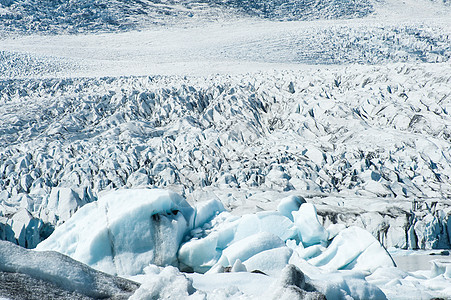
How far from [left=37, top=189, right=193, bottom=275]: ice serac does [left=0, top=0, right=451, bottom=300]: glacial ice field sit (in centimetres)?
1

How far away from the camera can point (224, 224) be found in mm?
3871

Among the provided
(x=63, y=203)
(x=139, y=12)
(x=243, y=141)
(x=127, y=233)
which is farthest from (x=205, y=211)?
(x=139, y=12)

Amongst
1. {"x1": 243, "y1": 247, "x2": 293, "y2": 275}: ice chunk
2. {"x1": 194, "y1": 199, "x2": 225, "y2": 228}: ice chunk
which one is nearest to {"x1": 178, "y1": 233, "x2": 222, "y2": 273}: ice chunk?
{"x1": 194, "y1": 199, "x2": 225, "y2": 228}: ice chunk

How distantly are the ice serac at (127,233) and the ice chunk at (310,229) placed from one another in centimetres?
124

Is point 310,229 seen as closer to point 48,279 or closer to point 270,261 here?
point 270,261

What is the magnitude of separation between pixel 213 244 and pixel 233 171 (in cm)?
407

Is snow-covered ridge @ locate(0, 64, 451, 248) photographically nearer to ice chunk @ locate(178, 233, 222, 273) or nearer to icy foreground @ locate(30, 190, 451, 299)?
icy foreground @ locate(30, 190, 451, 299)

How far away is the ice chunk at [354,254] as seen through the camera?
3.30m

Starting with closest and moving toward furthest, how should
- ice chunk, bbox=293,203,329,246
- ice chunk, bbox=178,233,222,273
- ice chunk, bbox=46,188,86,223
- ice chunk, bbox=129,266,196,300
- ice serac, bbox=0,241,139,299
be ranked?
1. ice serac, bbox=0,241,139,299
2. ice chunk, bbox=129,266,196,300
3. ice chunk, bbox=178,233,222,273
4. ice chunk, bbox=293,203,329,246
5. ice chunk, bbox=46,188,86,223

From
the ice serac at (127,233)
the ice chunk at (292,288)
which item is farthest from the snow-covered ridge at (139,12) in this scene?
the ice chunk at (292,288)

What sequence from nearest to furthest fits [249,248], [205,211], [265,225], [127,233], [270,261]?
[270,261] < [249,248] < [127,233] < [265,225] < [205,211]

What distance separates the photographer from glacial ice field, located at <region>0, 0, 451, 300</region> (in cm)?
244

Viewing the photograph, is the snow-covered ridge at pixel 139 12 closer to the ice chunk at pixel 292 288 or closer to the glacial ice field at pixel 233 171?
the glacial ice field at pixel 233 171

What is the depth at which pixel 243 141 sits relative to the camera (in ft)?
29.6
